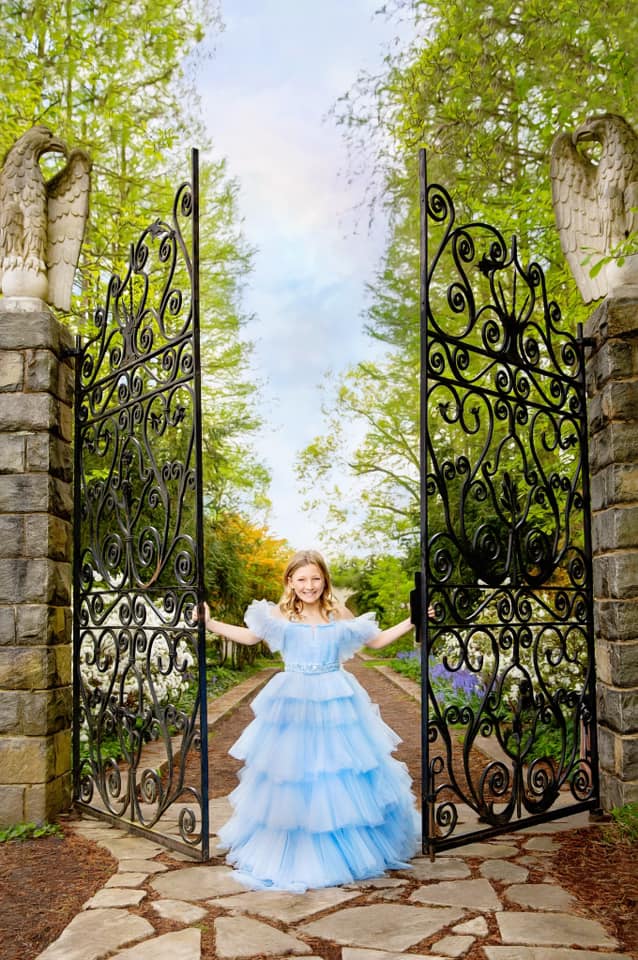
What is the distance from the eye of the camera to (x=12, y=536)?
4734 mm

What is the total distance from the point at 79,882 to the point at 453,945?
1.75m

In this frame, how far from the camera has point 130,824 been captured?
450 centimetres

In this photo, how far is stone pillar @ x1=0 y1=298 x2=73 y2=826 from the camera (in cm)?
456

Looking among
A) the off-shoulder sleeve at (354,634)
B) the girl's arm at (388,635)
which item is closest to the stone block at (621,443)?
the girl's arm at (388,635)

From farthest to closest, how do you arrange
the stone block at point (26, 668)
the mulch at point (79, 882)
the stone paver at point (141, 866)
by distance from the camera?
the stone block at point (26, 668), the stone paver at point (141, 866), the mulch at point (79, 882)

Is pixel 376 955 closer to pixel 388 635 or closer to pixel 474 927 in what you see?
pixel 474 927

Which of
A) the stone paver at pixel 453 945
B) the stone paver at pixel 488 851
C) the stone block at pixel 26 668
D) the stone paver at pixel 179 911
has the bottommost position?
the stone paver at pixel 488 851

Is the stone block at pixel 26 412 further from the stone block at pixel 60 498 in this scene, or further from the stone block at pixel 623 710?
the stone block at pixel 623 710

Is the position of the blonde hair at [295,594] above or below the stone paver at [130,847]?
above

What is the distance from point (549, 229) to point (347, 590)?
1427 cm

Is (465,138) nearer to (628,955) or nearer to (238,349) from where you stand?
(238,349)

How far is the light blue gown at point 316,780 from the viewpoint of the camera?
146 inches

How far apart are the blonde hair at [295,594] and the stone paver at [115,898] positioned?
4.68ft

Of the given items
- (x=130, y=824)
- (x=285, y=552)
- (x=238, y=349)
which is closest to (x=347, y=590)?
(x=285, y=552)
